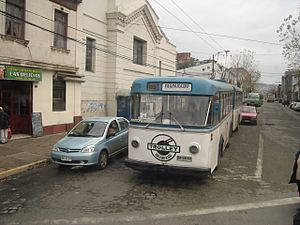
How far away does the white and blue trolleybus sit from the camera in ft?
26.2

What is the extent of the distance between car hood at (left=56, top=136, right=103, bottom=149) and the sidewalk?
140cm

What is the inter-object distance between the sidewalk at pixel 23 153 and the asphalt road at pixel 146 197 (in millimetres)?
373

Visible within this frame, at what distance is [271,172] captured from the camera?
407 inches

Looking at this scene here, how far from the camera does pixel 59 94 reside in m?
17.8

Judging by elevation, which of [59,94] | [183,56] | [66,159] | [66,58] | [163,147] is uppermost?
[183,56]

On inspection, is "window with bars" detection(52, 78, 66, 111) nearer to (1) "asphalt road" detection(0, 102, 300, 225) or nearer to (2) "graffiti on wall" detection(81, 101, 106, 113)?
(2) "graffiti on wall" detection(81, 101, 106, 113)

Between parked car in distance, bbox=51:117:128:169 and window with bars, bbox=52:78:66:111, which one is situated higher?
window with bars, bbox=52:78:66:111

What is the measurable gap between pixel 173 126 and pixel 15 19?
10272 millimetres

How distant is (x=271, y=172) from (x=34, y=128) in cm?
1080

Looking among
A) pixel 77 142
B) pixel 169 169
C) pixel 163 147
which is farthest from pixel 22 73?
pixel 169 169

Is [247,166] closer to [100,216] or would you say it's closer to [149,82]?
[149,82]

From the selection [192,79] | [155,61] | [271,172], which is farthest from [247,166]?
[155,61]

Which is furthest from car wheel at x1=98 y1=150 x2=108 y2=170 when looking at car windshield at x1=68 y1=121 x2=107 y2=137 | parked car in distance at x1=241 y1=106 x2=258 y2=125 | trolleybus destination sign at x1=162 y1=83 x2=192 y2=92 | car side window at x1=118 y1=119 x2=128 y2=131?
parked car in distance at x1=241 y1=106 x2=258 y2=125

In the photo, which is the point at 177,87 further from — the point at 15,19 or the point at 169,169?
the point at 15,19
